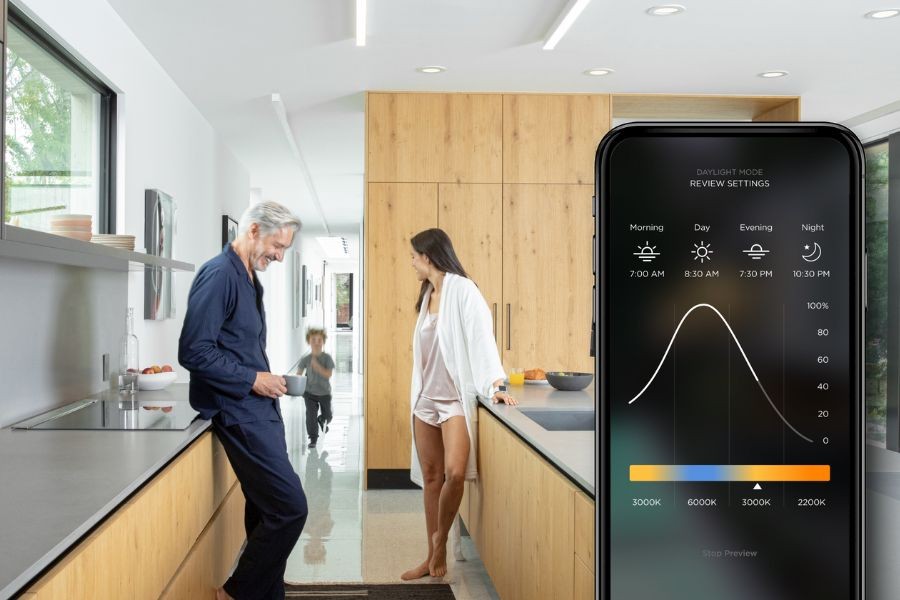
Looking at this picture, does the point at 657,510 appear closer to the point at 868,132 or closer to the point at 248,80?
the point at 868,132

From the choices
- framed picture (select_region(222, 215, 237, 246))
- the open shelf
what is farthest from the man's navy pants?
framed picture (select_region(222, 215, 237, 246))

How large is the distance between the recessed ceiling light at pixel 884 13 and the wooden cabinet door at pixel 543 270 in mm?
1851

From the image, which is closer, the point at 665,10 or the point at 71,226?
the point at 71,226

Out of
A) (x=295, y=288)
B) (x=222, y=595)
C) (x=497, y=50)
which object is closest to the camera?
(x=222, y=595)

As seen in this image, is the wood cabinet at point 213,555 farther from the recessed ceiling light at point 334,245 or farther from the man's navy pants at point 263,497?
the recessed ceiling light at point 334,245

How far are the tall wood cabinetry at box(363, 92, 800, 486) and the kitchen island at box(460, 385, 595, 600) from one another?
165 cm

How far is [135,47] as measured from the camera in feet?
13.0

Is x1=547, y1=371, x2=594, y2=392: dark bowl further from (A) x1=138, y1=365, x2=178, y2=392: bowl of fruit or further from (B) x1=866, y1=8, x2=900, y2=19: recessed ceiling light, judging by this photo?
(B) x1=866, y1=8, x2=900, y2=19: recessed ceiling light

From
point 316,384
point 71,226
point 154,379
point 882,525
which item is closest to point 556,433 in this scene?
point 71,226

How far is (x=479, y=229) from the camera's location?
509cm

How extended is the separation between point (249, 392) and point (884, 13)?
10.9 ft

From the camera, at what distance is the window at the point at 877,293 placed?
1.78 ft

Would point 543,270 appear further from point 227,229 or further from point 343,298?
point 343,298

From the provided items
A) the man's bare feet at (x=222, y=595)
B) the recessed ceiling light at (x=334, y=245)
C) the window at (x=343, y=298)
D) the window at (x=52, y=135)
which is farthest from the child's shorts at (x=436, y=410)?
the window at (x=343, y=298)
